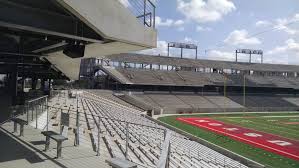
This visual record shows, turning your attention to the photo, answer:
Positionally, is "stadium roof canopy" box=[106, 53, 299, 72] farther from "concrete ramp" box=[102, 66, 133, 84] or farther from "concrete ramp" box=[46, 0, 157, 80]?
"concrete ramp" box=[46, 0, 157, 80]

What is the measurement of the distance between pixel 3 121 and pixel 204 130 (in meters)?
21.2

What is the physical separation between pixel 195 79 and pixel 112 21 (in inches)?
2125

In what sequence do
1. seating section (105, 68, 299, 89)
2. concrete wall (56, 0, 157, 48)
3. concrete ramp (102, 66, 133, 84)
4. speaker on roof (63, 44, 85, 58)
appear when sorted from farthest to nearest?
seating section (105, 68, 299, 89) → concrete ramp (102, 66, 133, 84) → speaker on roof (63, 44, 85, 58) → concrete wall (56, 0, 157, 48)

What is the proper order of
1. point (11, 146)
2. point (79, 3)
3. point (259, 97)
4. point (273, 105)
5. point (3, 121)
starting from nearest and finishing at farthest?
1. point (79, 3)
2. point (11, 146)
3. point (3, 121)
4. point (273, 105)
5. point (259, 97)

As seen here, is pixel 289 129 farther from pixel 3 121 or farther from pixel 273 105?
pixel 3 121

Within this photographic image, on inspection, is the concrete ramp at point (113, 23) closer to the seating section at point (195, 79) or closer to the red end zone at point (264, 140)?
the red end zone at point (264, 140)

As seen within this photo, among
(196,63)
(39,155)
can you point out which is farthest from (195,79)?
(39,155)

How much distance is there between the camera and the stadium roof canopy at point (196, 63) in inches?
2423

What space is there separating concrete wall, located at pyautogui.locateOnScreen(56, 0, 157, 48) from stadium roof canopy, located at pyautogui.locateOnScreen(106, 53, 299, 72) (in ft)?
166

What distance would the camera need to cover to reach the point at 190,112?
46.7m

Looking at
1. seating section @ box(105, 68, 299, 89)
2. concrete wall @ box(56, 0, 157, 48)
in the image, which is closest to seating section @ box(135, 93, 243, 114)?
seating section @ box(105, 68, 299, 89)

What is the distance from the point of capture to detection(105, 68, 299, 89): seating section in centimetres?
5619

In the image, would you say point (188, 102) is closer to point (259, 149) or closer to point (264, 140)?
point (264, 140)

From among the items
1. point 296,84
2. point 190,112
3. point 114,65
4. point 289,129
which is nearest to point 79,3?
point 289,129
